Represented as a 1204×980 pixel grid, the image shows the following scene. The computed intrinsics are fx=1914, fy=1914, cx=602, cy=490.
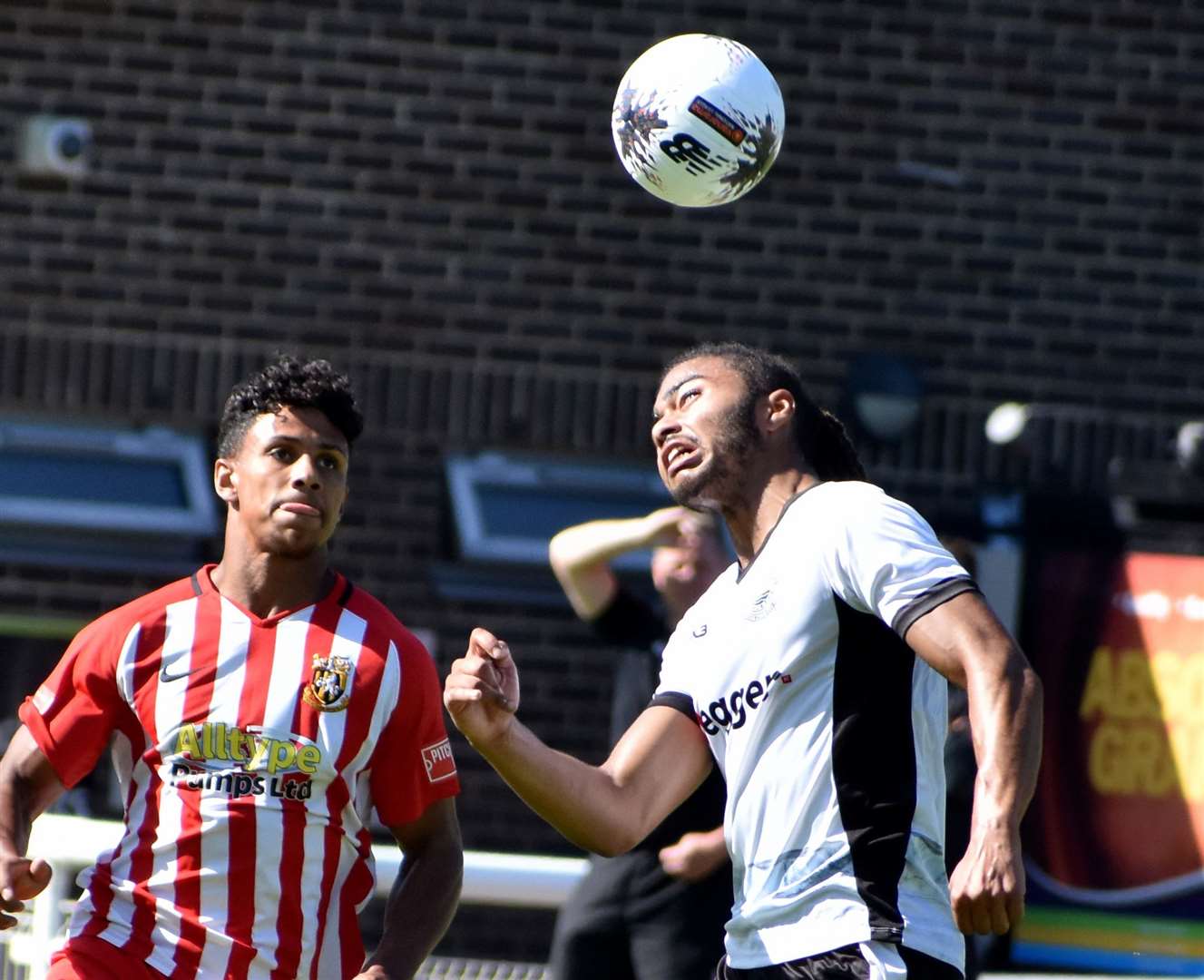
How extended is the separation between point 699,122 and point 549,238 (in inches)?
125

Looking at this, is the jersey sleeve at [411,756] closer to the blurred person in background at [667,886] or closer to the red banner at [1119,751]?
the blurred person in background at [667,886]

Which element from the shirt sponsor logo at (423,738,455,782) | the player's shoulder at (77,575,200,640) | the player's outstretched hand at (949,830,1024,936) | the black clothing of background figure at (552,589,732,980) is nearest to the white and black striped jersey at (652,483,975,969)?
the player's outstretched hand at (949,830,1024,936)

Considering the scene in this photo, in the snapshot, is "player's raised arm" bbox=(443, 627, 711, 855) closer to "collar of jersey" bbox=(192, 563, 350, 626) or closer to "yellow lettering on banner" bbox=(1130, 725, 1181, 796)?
"collar of jersey" bbox=(192, 563, 350, 626)

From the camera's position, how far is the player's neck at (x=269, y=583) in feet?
14.0

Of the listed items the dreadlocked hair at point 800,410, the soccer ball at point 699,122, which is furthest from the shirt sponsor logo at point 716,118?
the dreadlocked hair at point 800,410

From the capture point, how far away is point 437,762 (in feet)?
13.9

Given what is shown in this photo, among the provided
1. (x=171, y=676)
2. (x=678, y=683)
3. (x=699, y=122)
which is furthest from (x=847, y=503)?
(x=699, y=122)

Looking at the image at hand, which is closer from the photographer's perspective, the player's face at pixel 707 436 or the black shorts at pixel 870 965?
the black shorts at pixel 870 965

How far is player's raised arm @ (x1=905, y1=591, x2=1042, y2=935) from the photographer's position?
2943 millimetres

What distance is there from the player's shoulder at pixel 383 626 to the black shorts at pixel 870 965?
3.93 ft

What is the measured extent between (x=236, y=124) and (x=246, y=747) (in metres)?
4.50

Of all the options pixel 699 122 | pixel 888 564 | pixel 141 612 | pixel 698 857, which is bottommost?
pixel 698 857

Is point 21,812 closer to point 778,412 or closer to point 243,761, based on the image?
point 243,761

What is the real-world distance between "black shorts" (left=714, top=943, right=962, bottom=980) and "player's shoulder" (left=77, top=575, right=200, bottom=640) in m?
1.62
